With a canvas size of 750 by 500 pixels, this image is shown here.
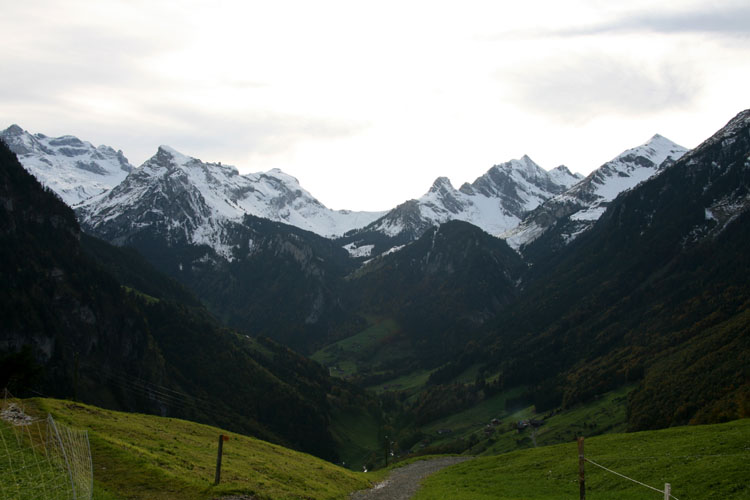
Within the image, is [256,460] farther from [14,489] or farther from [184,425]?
[14,489]

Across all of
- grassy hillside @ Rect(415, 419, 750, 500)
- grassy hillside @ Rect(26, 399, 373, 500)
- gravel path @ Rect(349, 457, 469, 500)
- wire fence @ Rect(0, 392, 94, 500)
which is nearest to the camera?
wire fence @ Rect(0, 392, 94, 500)

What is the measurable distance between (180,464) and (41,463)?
1307 cm

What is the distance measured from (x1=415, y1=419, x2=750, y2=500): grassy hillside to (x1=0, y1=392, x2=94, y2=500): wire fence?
116ft

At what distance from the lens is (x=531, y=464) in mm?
75375

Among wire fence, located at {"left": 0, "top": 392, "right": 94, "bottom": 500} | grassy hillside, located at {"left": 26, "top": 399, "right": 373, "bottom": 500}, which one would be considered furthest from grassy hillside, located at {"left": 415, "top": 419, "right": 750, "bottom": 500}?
wire fence, located at {"left": 0, "top": 392, "right": 94, "bottom": 500}

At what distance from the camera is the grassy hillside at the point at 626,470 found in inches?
1886

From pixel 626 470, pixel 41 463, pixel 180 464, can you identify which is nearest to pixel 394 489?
pixel 626 470

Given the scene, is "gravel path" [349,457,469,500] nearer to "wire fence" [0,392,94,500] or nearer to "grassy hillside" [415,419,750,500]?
"grassy hillside" [415,419,750,500]

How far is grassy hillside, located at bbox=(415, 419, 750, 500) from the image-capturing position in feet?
157

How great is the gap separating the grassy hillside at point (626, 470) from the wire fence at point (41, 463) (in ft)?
116

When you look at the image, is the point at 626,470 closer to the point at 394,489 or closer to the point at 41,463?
the point at 394,489

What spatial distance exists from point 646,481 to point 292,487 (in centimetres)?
3335

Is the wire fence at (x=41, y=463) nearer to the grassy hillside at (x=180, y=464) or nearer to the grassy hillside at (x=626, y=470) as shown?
the grassy hillside at (x=180, y=464)

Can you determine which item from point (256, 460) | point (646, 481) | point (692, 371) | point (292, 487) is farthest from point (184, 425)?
point (692, 371)
